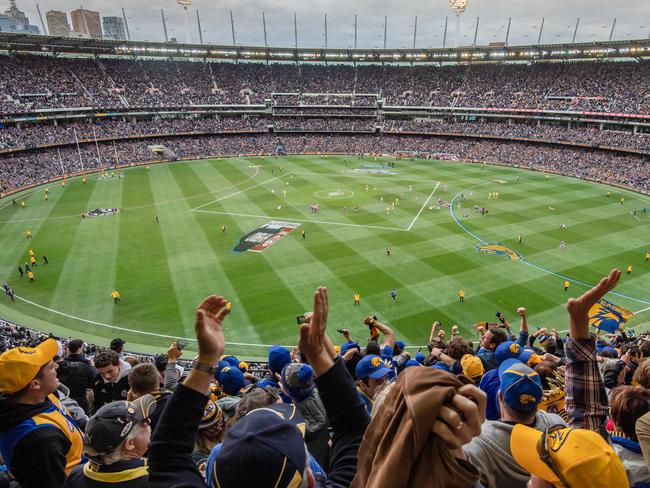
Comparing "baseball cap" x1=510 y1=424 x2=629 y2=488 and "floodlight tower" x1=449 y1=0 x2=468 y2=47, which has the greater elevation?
"floodlight tower" x1=449 y1=0 x2=468 y2=47

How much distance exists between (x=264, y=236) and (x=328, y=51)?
80.7 m

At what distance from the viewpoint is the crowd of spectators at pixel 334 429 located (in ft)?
7.32

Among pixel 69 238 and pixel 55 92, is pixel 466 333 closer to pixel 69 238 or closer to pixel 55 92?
pixel 69 238

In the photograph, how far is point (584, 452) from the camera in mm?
3037

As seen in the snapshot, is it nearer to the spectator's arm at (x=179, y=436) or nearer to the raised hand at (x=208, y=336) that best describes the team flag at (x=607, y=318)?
the raised hand at (x=208, y=336)

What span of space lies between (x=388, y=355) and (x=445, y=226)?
36.5m

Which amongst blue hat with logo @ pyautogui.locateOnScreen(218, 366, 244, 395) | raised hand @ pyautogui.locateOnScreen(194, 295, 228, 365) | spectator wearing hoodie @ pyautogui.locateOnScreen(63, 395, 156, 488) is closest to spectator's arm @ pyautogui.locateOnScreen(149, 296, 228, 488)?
raised hand @ pyautogui.locateOnScreen(194, 295, 228, 365)

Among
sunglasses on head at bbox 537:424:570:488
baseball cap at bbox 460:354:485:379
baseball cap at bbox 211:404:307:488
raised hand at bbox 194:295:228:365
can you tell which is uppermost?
raised hand at bbox 194:295:228:365

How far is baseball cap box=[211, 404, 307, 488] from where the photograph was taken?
8.82 ft

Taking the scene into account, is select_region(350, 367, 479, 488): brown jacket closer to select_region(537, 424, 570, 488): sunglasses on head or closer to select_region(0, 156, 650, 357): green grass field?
select_region(537, 424, 570, 488): sunglasses on head

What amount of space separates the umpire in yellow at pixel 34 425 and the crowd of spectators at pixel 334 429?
15mm

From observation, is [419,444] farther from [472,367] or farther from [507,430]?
[472,367]

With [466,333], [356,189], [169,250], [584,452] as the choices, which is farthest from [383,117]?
[584,452]

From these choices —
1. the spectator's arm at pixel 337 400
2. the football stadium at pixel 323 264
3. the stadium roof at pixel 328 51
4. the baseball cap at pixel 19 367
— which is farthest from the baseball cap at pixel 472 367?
the stadium roof at pixel 328 51
